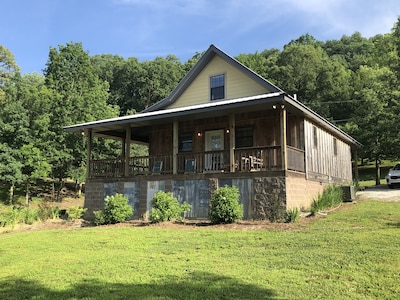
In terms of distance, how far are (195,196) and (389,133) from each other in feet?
63.1

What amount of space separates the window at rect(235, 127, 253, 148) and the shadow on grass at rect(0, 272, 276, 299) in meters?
10.9

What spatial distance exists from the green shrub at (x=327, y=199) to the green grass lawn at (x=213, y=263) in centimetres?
154

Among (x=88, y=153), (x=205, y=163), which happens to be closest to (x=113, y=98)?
(x=88, y=153)

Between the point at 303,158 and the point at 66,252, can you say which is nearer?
the point at 66,252

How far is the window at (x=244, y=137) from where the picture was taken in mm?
16875

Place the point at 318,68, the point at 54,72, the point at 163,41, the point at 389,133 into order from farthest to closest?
the point at 318,68, the point at 54,72, the point at 389,133, the point at 163,41

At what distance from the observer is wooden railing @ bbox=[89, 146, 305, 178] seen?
1417 centimetres

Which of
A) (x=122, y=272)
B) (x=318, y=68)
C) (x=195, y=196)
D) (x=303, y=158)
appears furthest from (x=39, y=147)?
(x=318, y=68)

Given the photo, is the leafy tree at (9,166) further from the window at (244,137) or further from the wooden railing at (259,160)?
the wooden railing at (259,160)

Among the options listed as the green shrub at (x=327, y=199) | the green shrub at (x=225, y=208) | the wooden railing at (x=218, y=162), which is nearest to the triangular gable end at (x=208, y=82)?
the wooden railing at (x=218, y=162)

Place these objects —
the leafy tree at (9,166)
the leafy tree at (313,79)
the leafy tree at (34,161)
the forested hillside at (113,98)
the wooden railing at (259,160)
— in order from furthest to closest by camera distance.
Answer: the leafy tree at (313,79) → the forested hillside at (113,98) → the leafy tree at (34,161) → the leafy tree at (9,166) → the wooden railing at (259,160)

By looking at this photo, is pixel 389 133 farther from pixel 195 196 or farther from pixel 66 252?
pixel 66 252

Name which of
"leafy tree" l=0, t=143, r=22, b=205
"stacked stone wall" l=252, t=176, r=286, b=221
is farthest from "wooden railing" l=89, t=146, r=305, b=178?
"leafy tree" l=0, t=143, r=22, b=205

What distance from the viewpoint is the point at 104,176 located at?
59.2 feet
